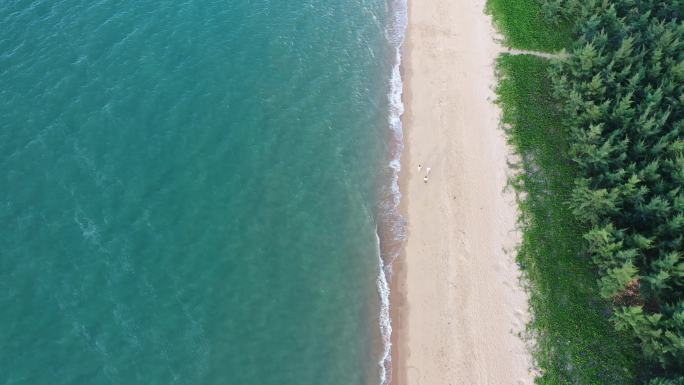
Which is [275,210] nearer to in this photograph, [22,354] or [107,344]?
[107,344]

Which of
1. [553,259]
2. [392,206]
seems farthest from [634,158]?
[392,206]

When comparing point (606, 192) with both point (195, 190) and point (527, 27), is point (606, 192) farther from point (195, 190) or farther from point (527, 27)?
point (195, 190)

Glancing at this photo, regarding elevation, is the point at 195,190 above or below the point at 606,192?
below

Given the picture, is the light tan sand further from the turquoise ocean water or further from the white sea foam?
the turquoise ocean water

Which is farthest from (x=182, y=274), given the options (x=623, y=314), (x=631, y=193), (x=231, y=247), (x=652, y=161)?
(x=652, y=161)

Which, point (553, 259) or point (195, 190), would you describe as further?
point (195, 190)

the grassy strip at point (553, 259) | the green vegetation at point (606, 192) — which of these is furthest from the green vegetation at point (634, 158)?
the grassy strip at point (553, 259)

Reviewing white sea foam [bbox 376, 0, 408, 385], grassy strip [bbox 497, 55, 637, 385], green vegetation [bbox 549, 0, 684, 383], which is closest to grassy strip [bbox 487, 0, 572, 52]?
green vegetation [bbox 549, 0, 684, 383]

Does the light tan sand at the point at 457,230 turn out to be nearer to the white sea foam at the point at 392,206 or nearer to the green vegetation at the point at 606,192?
the white sea foam at the point at 392,206
